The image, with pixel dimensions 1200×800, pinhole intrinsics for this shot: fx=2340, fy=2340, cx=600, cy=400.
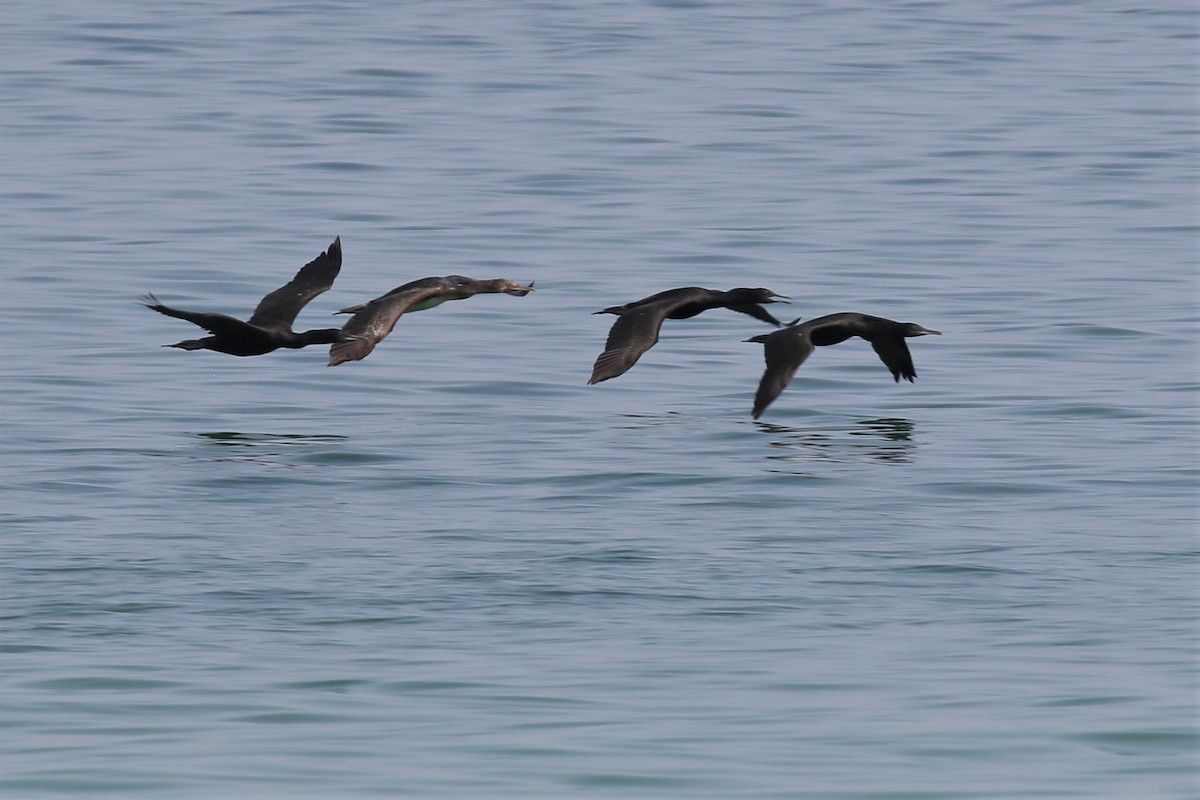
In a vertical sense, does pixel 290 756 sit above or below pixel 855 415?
above

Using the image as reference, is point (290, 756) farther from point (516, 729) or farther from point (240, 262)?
point (240, 262)

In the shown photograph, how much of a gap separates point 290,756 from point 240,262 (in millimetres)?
13232

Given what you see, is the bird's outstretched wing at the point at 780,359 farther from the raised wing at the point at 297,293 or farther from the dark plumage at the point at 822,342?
the raised wing at the point at 297,293

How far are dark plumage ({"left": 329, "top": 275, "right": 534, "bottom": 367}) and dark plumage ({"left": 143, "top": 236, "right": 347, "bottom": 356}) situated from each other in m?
0.13

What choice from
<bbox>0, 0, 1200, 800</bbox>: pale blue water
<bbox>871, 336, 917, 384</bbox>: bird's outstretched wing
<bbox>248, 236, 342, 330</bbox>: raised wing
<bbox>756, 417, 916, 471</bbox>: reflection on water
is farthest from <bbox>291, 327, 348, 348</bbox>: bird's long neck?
<bbox>871, 336, 917, 384</bbox>: bird's outstretched wing

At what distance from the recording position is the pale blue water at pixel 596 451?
820cm

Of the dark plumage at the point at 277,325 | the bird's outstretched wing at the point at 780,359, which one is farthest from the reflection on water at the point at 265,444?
the bird's outstretched wing at the point at 780,359

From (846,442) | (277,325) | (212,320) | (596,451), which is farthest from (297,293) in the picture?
(846,442)

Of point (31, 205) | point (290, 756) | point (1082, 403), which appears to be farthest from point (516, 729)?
point (31, 205)

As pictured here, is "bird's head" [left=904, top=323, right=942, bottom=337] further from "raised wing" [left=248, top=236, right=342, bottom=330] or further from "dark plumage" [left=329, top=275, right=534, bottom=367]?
"raised wing" [left=248, top=236, right=342, bottom=330]

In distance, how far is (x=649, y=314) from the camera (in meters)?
15.3

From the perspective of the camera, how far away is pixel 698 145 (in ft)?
93.5

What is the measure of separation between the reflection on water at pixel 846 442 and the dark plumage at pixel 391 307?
2.11 meters

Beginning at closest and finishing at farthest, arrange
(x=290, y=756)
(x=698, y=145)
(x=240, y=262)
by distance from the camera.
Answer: (x=290, y=756) → (x=240, y=262) → (x=698, y=145)
